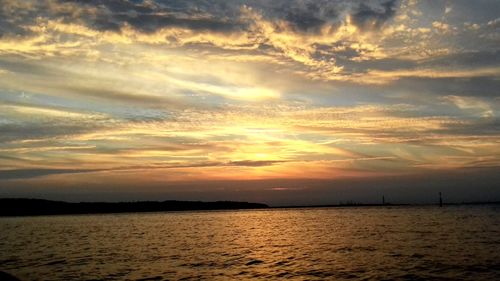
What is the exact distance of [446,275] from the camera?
1264 inches

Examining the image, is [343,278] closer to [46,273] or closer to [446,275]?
[446,275]

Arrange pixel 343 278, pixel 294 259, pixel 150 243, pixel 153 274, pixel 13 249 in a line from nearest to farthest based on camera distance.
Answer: pixel 343 278 → pixel 153 274 → pixel 294 259 → pixel 13 249 → pixel 150 243

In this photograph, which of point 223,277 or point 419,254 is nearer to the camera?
point 223,277

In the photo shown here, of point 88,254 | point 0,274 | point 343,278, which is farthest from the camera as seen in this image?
point 88,254

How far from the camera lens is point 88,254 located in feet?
159

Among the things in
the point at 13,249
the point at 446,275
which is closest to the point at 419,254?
the point at 446,275

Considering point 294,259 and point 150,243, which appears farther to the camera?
point 150,243

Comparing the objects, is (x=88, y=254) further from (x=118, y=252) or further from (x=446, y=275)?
(x=446, y=275)

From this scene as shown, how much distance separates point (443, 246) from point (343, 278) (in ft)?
74.5

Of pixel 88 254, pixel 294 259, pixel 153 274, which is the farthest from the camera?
pixel 88 254

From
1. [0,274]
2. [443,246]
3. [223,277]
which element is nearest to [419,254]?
[443,246]

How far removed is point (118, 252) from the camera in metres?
50.1

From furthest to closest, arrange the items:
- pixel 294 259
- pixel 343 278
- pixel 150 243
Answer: pixel 150 243, pixel 294 259, pixel 343 278

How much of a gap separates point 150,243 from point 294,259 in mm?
25577
